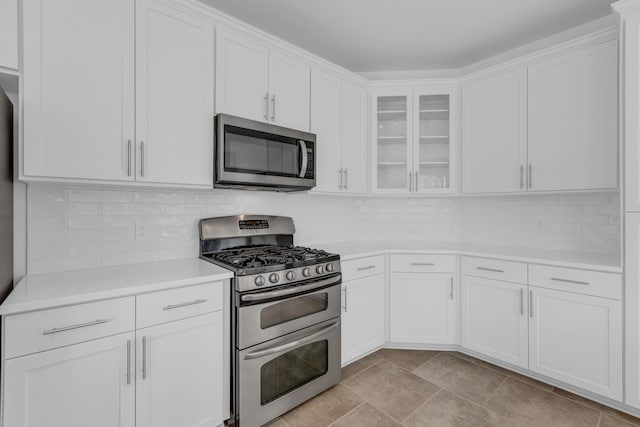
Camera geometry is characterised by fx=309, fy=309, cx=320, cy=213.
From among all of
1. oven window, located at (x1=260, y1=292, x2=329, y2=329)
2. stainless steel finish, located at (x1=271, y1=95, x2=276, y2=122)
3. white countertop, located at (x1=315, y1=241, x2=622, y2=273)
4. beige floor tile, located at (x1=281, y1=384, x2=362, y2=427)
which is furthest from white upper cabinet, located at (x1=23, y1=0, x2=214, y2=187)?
beige floor tile, located at (x1=281, y1=384, x2=362, y2=427)

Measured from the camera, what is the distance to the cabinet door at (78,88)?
4.68 ft

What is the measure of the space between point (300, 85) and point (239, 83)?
552 millimetres

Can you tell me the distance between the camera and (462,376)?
7.83ft

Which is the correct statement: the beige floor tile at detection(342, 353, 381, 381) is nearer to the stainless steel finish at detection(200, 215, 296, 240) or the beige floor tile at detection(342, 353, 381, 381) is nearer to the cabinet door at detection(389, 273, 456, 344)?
the cabinet door at detection(389, 273, 456, 344)

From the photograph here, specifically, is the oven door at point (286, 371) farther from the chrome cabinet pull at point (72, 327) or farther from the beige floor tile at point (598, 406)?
the beige floor tile at point (598, 406)

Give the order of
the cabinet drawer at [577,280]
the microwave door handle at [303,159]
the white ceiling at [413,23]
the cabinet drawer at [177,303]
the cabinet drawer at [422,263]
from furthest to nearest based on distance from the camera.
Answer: the cabinet drawer at [422,263] → the microwave door handle at [303,159] → the white ceiling at [413,23] → the cabinet drawer at [577,280] → the cabinet drawer at [177,303]

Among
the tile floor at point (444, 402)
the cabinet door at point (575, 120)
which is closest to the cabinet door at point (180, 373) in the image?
the tile floor at point (444, 402)

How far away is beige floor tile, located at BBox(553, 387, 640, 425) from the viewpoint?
1.90m

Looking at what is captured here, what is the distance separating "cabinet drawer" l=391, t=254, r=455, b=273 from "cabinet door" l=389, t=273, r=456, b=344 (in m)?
0.05

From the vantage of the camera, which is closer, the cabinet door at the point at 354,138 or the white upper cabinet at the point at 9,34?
the white upper cabinet at the point at 9,34

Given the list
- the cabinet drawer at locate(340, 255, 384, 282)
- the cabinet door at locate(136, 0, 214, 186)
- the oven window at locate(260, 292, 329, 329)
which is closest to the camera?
the cabinet door at locate(136, 0, 214, 186)

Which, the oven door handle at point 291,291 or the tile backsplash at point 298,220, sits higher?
the tile backsplash at point 298,220

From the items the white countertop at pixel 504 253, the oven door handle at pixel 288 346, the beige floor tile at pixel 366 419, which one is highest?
the white countertop at pixel 504 253

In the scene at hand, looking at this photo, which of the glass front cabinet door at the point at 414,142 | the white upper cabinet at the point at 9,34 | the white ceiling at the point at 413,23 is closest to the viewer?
the white upper cabinet at the point at 9,34
